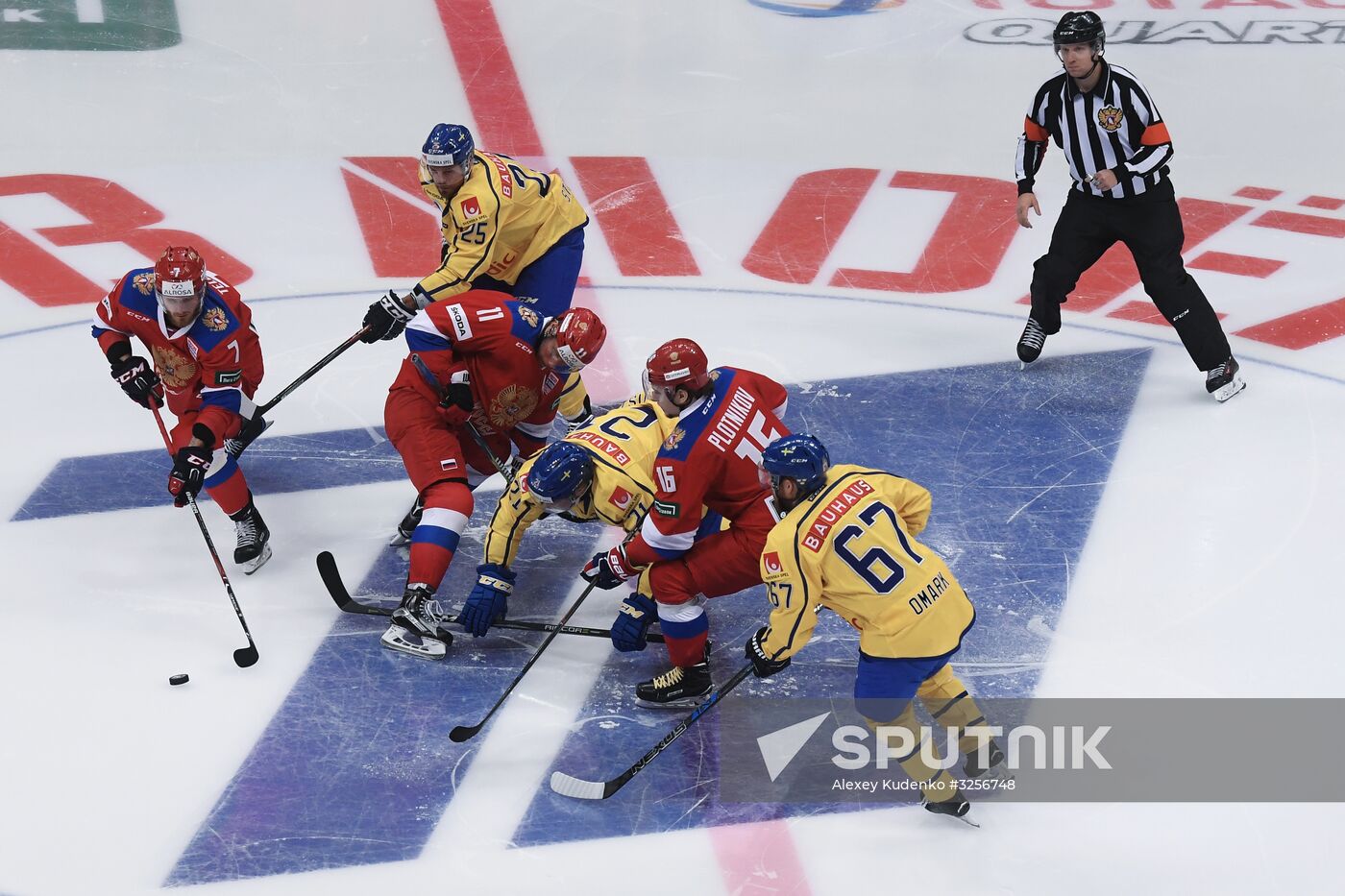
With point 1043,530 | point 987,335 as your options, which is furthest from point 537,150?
point 1043,530

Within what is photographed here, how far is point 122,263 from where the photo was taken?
23.3ft

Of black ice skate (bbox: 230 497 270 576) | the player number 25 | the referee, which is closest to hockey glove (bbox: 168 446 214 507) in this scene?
black ice skate (bbox: 230 497 270 576)

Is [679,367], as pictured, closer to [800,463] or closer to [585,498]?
[585,498]

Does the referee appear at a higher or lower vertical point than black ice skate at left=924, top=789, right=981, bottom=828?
higher

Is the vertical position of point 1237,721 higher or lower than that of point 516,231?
lower

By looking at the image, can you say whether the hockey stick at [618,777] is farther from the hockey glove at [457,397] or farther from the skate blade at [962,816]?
the hockey glove at [457,397]

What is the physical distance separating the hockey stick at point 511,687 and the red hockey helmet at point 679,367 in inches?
25.4

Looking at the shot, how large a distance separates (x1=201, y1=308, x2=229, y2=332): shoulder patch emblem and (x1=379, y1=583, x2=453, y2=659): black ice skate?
3.64 feet

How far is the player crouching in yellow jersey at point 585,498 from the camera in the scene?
4371 millimetres

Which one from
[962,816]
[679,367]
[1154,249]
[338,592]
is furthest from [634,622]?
[1154,249]

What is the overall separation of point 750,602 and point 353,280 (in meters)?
3.00

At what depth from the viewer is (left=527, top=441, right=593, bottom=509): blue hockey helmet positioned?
4.23 metres

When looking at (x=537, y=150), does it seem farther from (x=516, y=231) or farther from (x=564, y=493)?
(x=564, y=493)

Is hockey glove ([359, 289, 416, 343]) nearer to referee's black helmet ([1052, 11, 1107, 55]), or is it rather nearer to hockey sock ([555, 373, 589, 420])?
hockey sock ([555, 373, 589, 420])
